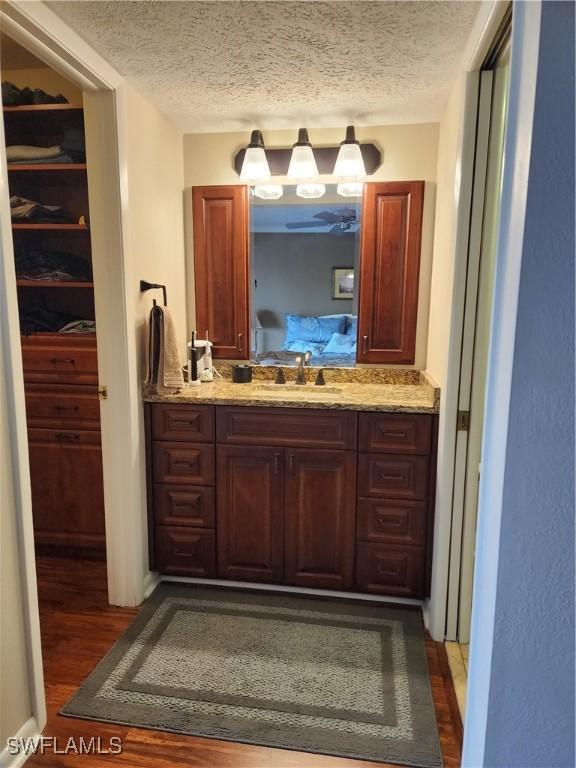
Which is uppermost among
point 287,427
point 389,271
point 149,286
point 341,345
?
point 389,271

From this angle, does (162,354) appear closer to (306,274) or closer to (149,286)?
(149,286)

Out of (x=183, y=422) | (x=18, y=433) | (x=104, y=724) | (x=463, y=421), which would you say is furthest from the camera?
(x=183, y=422)

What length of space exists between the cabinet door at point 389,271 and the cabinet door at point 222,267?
2.12 ft

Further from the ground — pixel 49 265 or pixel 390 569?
pixel 49 265

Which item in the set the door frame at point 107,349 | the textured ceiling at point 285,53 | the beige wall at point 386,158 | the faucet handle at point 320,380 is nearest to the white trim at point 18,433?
the door frame at point 107,349

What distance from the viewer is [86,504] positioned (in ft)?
8.15

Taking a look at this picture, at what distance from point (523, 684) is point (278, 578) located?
1.58m

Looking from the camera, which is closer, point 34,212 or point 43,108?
point 43,108

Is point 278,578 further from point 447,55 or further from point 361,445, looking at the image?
point 447,55

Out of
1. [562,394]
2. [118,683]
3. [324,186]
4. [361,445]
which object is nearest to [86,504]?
[118,683]

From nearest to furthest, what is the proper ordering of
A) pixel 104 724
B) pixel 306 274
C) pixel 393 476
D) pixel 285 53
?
pixel 104 724 < pixel 285 53 < pixel 393 476 < pixel 306 274

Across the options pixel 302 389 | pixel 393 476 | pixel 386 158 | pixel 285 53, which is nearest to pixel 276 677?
pixel 393 476

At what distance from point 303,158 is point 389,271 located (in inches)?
28.2

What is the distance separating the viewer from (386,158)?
243 centimetres
